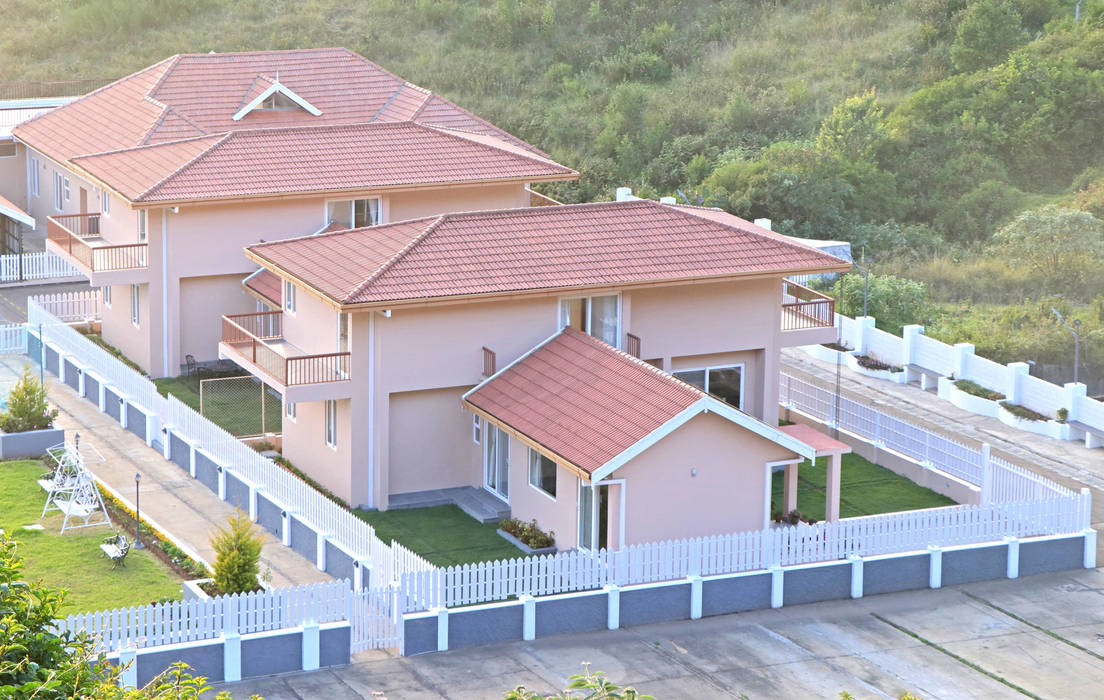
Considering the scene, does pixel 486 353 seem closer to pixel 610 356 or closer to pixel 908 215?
pixel 610 356

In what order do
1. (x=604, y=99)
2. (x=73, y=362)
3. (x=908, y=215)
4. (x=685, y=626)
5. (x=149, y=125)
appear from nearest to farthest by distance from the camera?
(x=685, y=626)
(x=73, y=362)
(x=149, y=125)
(x=908, y=215)
(x=604, y=99)

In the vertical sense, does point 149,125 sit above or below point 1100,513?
above

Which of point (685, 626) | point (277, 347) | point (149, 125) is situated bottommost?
point (685, 626)

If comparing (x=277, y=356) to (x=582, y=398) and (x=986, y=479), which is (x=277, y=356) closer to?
(x=582, y=398)

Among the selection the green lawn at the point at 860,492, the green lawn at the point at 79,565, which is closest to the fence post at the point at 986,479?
the green lawn at the point at 860,492

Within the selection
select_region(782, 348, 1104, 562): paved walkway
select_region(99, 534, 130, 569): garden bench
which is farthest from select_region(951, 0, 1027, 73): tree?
select_region(99, 534, 130, 569): garden bench

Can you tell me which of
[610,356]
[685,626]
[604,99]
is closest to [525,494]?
[610,356]

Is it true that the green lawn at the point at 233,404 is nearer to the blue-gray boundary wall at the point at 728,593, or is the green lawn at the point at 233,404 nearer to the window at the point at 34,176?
the blue-gray boundary wall at the point at 728,593

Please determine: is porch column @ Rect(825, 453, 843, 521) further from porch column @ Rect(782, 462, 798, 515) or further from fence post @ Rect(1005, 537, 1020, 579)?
fence post @ Rect(1005, 537, 1020, 579)
